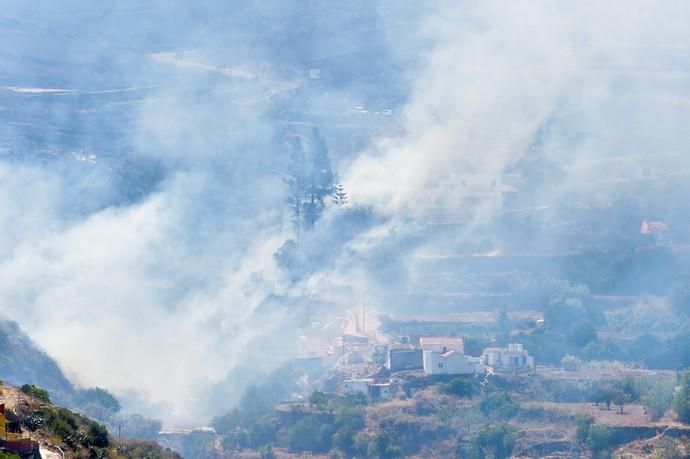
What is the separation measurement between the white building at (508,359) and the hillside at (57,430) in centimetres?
1747

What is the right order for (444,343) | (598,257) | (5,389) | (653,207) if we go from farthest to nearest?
1. (653,207)
2. (598,257)
3. (444,343)
4. (5,389)

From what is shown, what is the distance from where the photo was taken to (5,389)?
3369 cm

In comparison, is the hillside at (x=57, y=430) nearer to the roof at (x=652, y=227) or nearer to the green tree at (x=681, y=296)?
the green tree at (x=681, y=296)

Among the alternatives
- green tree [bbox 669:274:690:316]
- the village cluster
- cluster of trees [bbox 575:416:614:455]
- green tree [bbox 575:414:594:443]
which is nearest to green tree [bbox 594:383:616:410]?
green tree [bbox 575:414:594:443]

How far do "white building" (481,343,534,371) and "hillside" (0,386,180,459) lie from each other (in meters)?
17.5

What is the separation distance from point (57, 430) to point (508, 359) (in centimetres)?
2216

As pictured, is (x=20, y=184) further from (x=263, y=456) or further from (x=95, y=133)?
(x=263, y=456)

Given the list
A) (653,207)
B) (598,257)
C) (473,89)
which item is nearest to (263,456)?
(598,257)

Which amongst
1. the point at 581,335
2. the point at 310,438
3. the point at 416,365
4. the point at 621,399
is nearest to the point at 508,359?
the point at 416,365

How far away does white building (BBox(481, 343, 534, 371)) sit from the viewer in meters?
49.8

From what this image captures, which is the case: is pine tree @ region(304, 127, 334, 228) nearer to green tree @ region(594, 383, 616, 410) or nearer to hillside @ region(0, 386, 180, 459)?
green tree @ region(594, 383, 616, 410)

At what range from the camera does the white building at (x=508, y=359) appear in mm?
49812

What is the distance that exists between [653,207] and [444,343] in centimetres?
1851

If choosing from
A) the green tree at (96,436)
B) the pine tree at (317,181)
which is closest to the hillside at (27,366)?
the green tree at (96,436)
